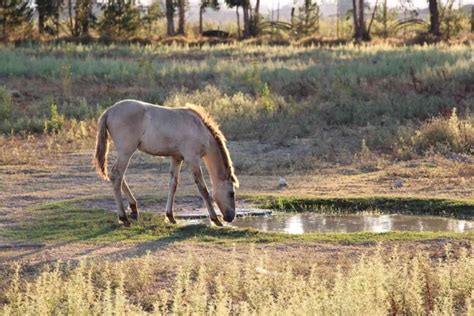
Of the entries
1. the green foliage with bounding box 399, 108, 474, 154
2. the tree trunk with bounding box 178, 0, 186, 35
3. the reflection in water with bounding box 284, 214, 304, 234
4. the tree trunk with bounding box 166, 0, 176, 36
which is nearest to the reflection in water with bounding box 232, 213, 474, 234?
the reflection in water with bounding box 284, 214, 304, 234

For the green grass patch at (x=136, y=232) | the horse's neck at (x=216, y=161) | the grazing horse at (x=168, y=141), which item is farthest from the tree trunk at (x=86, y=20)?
the horse's neck at (x=216, y=161)

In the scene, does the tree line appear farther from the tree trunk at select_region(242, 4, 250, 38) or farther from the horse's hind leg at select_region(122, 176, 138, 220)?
the horse's hind leg at select_region(122, 176, 138, 220)

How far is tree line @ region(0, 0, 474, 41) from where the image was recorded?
1847 inches

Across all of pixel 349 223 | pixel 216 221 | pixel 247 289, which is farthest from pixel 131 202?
pixel 247 289

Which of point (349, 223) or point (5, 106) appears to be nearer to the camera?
point (349, 223)

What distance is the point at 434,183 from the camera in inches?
589

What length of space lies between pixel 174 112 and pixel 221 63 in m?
19.2

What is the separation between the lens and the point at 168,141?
11.7 m

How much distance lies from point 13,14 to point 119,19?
6.26 metres

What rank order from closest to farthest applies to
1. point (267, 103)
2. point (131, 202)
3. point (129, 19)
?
point (131, 202) < point (267, 103) < point (129, 19)

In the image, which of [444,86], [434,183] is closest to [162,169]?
[434,183]

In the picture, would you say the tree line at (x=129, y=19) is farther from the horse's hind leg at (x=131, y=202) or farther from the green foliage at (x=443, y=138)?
the horse's hind leg at (x=131, y=202)

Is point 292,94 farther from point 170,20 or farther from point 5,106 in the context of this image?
point 170,20

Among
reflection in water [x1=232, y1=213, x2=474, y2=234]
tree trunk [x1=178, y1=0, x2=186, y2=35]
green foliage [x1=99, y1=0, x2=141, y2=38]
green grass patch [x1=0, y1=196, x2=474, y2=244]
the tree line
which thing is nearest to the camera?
green grass patch [x1=0, y1=196, x2=474, y2=244]
